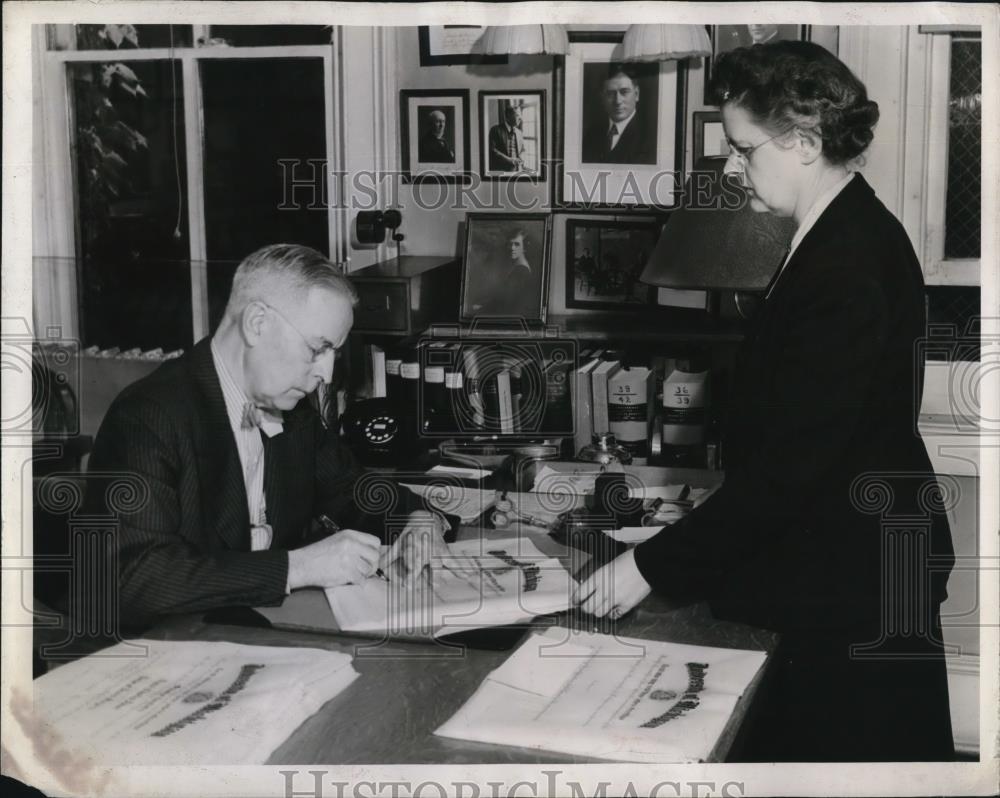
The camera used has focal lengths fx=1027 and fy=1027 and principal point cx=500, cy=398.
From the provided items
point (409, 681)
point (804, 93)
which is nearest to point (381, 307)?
point (804, 93)

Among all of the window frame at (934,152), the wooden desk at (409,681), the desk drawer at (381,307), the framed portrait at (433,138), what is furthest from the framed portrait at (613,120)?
the wooden desk at (409,681)

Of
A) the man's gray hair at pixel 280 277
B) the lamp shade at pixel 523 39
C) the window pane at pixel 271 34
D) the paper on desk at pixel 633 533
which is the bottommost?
the paper on desk at pixel 633 533

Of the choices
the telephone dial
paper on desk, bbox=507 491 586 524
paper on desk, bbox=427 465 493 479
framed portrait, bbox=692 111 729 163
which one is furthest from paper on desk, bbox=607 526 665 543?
framed portrait, bbox=692 111 729 163

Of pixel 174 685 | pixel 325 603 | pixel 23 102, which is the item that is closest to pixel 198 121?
pixel 23 102

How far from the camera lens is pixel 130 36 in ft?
6.33

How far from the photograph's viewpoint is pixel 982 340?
6.00ft

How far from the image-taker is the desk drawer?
2658 mm

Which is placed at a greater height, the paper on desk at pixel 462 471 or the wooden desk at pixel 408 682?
the paper on desk at pixel 462 471

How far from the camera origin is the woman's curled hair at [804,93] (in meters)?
1.80

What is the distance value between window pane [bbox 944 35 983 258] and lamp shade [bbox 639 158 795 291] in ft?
1.13

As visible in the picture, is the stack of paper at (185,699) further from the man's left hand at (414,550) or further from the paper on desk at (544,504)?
the paper on desk at (544,504)

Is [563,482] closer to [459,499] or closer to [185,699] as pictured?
[459,499]

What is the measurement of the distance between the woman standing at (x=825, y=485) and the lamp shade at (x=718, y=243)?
1.47 feet

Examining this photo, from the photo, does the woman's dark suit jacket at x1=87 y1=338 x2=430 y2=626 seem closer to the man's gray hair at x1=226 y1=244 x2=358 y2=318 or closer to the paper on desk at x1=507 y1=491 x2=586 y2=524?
the man's gray hair at x1=226 y1=244 x2=358 y2=318
